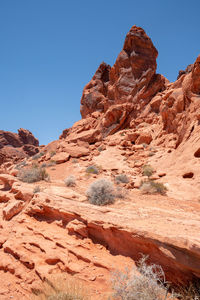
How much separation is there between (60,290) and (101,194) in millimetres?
3102

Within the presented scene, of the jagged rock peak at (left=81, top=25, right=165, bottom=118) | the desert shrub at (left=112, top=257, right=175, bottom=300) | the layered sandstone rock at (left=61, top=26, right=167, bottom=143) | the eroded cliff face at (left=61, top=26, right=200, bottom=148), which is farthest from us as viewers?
the jagged rock peak at (left=81, top=25, right=165, bottom=118)

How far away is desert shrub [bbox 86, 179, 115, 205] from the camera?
5.14m

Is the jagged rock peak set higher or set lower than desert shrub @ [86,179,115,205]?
higher

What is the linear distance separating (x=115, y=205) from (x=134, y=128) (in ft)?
54.6

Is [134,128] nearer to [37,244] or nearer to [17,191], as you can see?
[17,191]

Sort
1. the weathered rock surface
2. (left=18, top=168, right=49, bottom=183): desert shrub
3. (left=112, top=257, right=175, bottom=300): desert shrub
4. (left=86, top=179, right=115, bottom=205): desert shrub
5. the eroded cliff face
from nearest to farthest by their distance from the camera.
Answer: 1. (left=112, top=257, right=175, bottom=300): desert shrub
2. the weathered rock surface
3. (left=86, top=179, right=115, bottom=205): desert shrub
4. (left=18, top=168, right=49, bottom=183): desert shrub
5. the eroded cliff face

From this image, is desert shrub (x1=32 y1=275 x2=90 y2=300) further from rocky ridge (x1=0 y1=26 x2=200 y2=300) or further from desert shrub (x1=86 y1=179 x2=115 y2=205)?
desert shrub (x1=86 y1=179 x2=115 y2=205)

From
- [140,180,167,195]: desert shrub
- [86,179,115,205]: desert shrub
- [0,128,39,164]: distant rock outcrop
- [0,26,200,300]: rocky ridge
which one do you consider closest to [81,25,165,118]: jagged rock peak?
[0,26,200,300]: rocky ridge

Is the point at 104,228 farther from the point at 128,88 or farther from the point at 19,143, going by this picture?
the point at 19,143

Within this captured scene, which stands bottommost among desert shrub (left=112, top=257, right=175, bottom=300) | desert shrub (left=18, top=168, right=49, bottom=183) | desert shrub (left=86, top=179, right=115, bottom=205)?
desert shrub (left=112, top=257, right=175, bottom=300)

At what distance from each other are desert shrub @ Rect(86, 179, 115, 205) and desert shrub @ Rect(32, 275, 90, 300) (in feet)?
8.21

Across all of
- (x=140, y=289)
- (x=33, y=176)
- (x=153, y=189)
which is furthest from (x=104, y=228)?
(x=33, y=176)

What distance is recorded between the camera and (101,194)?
538cm

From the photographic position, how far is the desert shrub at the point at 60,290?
2.26 metres
